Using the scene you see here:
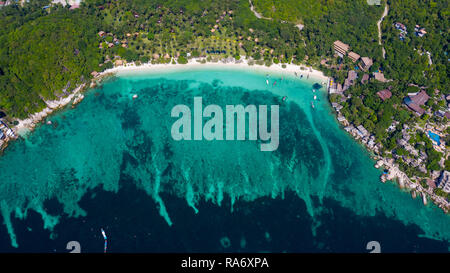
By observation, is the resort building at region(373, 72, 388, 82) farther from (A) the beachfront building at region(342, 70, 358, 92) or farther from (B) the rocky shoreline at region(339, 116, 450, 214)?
(B) the rocky shoreline at region(339, 116, 450, 214)

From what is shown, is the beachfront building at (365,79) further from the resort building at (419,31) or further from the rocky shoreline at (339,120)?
the resort building at (419,31)

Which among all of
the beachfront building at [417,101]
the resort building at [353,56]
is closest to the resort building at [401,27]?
the resort building at [353,56]

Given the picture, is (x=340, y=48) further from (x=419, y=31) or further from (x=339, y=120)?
(x=419, y=31)

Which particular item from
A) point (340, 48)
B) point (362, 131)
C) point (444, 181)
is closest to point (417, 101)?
point (362, 131)

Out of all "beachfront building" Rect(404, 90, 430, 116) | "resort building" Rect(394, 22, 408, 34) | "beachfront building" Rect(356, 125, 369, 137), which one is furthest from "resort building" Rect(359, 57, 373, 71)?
"beachfront building" Rect(356, 125, 369, 137)

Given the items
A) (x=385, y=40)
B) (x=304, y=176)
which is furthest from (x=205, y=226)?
(x=385, y=40)

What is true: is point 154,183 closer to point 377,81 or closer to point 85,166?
point 85,166

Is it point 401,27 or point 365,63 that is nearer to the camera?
point 365,63
